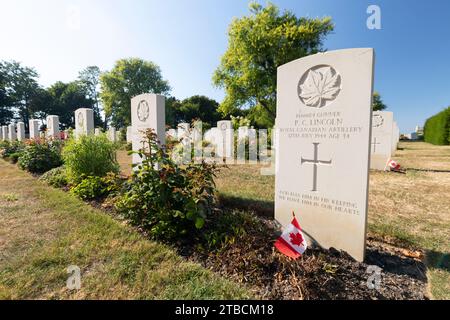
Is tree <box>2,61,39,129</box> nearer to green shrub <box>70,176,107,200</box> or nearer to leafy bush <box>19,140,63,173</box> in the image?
leafy bush <box>19,140,63,173</box>

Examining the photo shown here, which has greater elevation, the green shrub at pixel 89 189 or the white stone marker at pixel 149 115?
the white stone marker at pixel 149 115

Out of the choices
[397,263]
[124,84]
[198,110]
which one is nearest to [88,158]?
[397,263]

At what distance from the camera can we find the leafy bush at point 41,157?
7777 millimetres

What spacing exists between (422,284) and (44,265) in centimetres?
382

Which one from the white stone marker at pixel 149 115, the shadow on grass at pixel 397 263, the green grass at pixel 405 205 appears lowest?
the shadow on grass at pixel 397 263

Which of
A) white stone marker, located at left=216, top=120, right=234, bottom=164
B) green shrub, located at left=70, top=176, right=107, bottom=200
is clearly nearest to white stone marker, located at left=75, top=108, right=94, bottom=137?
green shrub, located at left=70, top=176, right=107, bottom=200

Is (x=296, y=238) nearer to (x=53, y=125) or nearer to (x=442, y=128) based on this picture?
(x=53, y=125)

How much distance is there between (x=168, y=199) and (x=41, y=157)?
7375 mm

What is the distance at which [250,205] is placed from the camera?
14.1 feet

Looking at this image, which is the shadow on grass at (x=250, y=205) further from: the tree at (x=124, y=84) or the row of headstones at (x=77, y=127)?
the tree at (x=124, y=84)

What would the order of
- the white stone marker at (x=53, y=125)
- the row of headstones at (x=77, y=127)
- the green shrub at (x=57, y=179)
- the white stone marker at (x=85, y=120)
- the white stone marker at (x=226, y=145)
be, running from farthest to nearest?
the white stone marker at (x=226, y=145), the white stone marker at (x=53, y=125), the white stone marker at (x=85, y=120), the row of headstones at (x=77, y=127), the green shrub at (x=57, y=179)

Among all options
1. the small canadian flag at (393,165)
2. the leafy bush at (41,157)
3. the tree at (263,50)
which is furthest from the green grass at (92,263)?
the tree at (263,50)

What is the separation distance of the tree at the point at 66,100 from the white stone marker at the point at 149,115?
4453 centimetres
